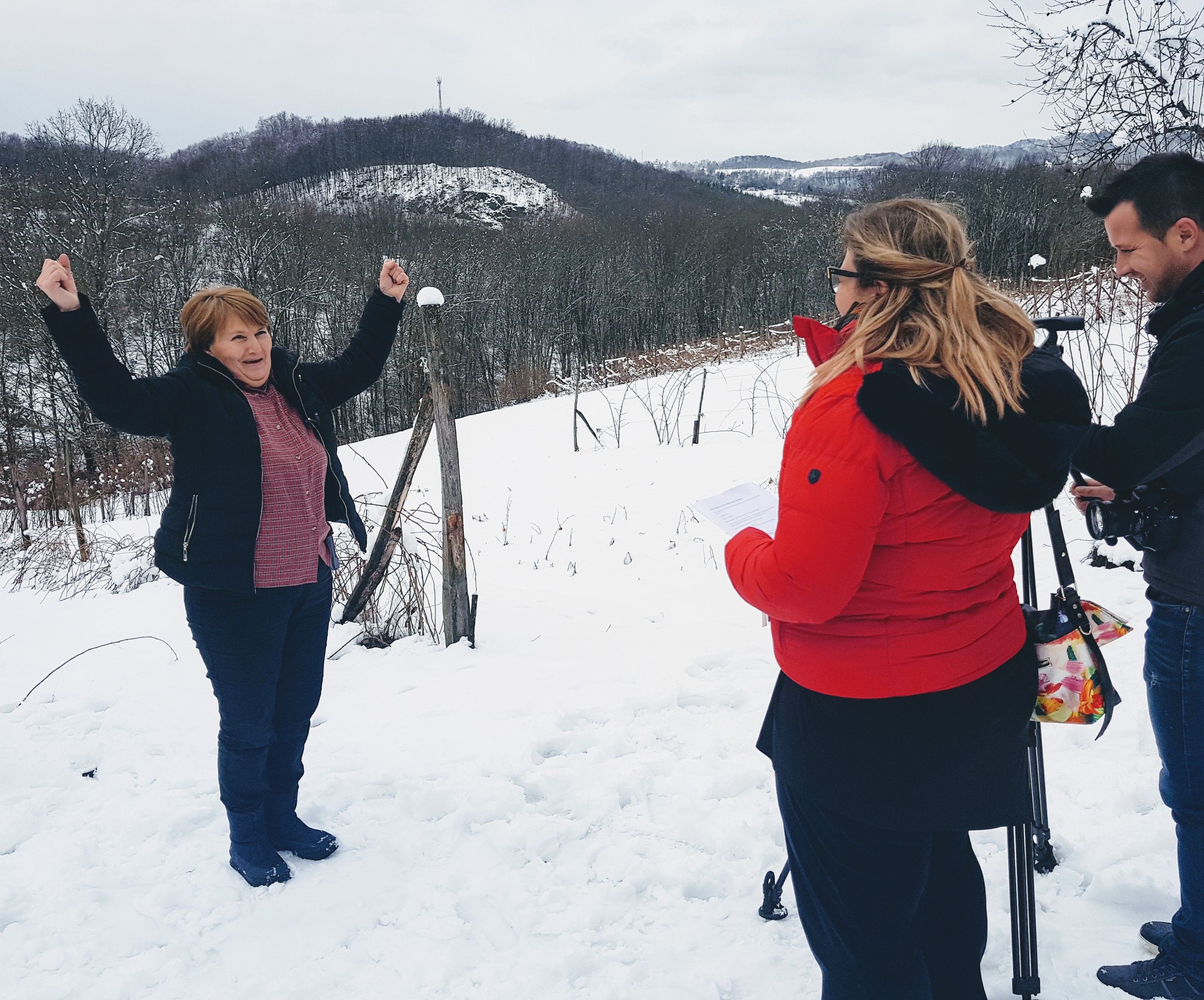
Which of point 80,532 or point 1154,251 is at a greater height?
point 1154,251

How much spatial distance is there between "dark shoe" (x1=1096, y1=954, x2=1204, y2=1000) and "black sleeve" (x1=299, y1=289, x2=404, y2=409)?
2.60 meters

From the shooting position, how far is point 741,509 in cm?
158

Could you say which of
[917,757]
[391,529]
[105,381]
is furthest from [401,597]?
[917,757]

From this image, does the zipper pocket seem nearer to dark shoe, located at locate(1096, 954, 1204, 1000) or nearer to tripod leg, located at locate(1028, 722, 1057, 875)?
tripod leg, located at locate(1028, 722, 1057, 875)

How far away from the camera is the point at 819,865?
4.22 feet

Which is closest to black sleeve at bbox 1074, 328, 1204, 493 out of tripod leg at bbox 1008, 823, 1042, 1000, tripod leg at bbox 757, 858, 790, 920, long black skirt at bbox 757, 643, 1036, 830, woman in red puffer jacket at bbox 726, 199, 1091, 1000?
woman in red puffer jacket at bbox 726, 199, 1091, 1000

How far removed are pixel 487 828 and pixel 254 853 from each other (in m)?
0.72

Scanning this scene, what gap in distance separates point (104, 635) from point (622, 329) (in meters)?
44.0

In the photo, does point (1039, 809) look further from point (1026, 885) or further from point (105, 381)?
point (105, 381)

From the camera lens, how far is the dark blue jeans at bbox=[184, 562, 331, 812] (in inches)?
80.9

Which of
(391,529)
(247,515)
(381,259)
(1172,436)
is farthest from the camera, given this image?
(381,259)

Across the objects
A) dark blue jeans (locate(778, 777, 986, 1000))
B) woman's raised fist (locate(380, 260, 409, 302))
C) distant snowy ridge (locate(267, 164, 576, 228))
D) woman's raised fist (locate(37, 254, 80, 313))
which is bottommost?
dark blue jeans (locate(778, 777, 986, 1000))

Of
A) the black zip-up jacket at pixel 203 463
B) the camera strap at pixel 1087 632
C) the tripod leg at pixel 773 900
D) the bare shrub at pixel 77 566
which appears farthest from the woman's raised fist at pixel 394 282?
the bare shrub at pixel 77 566

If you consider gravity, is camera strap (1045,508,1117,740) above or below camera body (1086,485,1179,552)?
below
